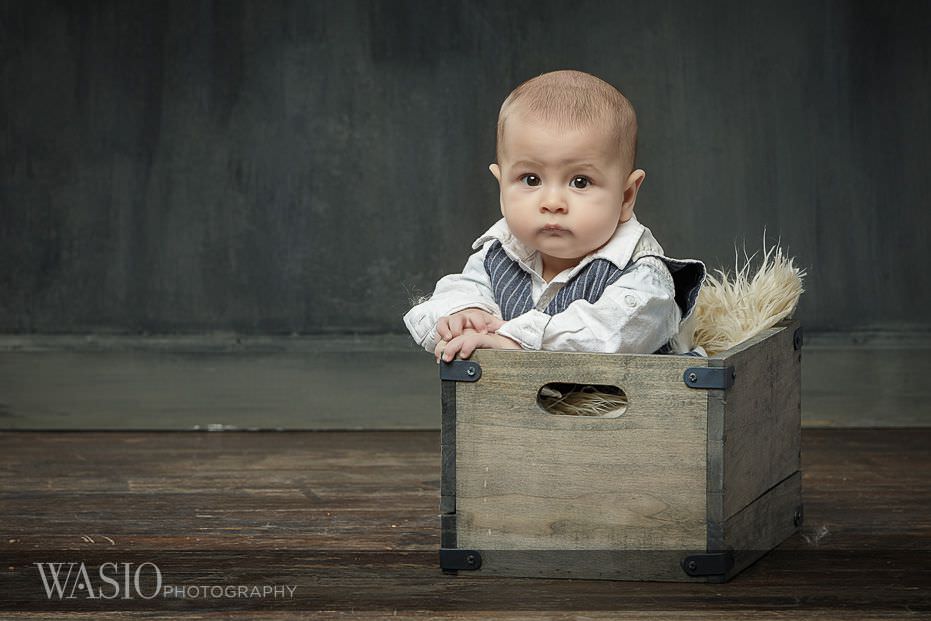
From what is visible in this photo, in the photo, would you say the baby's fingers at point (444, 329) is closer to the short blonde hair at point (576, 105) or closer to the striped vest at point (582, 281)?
the striped vest at point (582, 281)

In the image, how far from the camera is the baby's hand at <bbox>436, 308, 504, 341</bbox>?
158 cm

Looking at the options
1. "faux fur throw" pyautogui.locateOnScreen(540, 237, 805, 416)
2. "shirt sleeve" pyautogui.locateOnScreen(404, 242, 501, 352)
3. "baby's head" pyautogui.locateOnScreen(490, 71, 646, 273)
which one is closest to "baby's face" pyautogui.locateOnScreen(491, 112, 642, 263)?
"baby's head" pyautogui.locateOnScreen(490, 71, 646, 273)

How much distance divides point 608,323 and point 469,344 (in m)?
0.17

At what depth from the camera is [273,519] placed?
6.01 ft

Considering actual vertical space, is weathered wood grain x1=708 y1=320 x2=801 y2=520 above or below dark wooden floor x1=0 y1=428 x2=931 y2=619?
above

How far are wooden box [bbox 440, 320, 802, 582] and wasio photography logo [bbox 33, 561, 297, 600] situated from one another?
9.5 inches

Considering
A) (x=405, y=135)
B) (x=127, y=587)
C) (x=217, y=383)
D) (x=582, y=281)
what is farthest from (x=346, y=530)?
(x=405, y=135)

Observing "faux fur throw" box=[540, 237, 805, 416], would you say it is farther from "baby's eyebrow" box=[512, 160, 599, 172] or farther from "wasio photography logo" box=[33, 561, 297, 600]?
"wasio photography logo" box=[33, 561, 297, 600]

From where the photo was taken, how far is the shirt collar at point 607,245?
1.62m

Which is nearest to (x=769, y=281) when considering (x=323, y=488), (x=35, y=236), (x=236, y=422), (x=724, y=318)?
(x=724, y=318)

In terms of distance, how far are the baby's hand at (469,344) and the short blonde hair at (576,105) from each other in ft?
0.88

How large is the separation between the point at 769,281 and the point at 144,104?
4.55ft

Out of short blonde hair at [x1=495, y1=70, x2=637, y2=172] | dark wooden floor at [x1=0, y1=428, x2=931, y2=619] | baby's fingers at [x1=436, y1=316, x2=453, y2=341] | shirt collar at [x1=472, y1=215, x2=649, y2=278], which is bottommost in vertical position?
dark wooden floor at [x1=0, y1=428, x2=931, y2=619]

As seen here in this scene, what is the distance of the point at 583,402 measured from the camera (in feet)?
5.01
